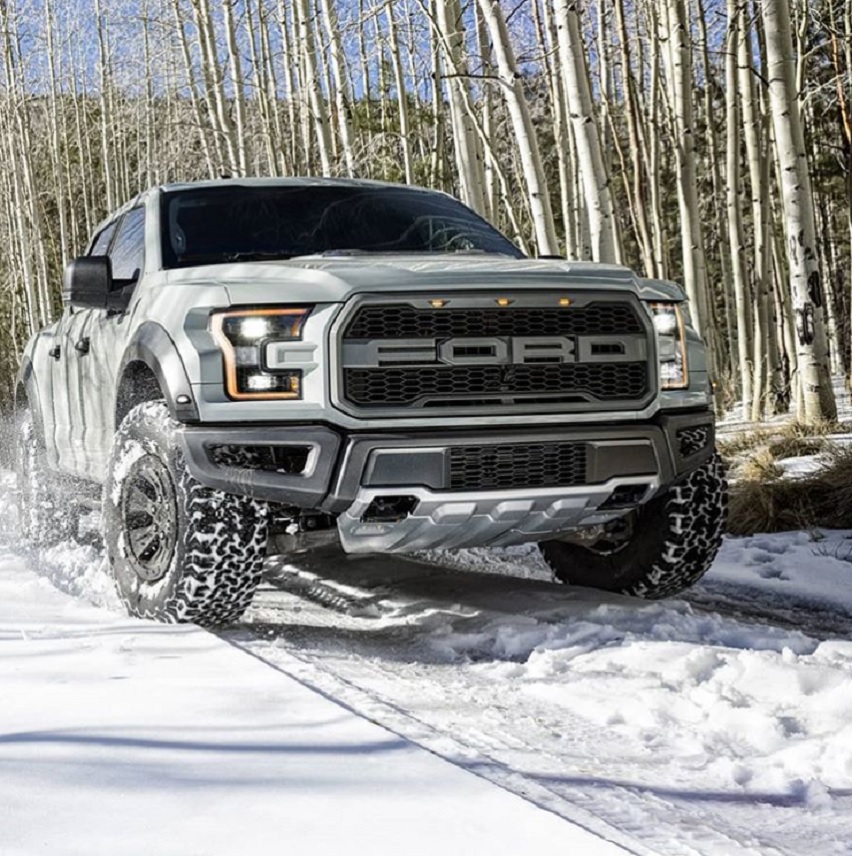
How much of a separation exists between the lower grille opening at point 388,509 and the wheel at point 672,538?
110cm

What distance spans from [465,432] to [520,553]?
2762 mm

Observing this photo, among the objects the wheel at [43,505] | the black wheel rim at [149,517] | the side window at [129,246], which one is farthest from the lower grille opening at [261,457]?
the wheel at [43,505]

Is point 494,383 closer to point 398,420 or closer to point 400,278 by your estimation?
point 398,420

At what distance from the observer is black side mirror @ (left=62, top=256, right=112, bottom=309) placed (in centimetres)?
499

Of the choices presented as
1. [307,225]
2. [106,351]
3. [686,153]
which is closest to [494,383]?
[307,225]

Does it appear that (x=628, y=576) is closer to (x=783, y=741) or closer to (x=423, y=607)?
(x=423, y=607)

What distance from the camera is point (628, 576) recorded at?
491 cm

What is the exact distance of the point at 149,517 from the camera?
14.6ft

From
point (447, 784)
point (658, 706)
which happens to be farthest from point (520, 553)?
point (447, 784)

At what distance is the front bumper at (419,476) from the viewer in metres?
3.93

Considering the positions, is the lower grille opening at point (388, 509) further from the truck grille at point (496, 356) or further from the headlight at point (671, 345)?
the headlight at point (671, 345)

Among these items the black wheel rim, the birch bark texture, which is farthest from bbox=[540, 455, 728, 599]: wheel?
the birch bark texture

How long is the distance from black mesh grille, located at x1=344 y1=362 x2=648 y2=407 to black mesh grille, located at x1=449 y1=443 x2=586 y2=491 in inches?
6.9

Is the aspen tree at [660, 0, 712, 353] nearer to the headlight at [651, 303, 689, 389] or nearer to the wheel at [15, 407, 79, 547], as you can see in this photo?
the wheel at [15, 407, 79, 547]
